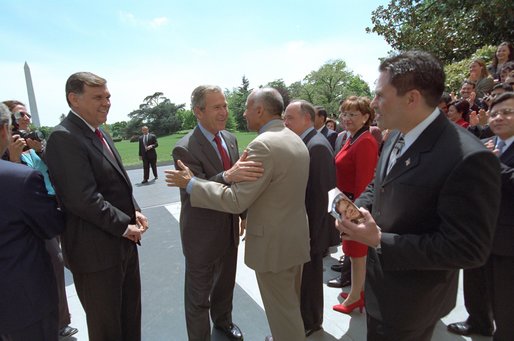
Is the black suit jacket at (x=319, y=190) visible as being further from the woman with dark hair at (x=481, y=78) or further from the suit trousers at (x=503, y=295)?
the woman with dark hair at (x=481, y=78)

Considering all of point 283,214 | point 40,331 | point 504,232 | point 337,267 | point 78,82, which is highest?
point 78,82

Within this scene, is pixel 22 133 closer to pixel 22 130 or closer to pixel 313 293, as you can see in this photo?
pixel 22 130

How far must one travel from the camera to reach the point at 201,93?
8.00ft

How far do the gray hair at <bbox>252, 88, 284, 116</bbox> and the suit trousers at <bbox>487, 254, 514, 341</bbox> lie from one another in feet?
6.13

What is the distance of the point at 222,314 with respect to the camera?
2.78 m

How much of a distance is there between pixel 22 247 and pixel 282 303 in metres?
1.65

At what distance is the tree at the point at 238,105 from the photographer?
53.3 meters

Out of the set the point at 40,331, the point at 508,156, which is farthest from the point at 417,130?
the point at 40,331

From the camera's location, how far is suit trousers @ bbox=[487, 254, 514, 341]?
2.05 m

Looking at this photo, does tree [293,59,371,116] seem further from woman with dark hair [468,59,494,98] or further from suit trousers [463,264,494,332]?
suit trousers [463,264,494,332]

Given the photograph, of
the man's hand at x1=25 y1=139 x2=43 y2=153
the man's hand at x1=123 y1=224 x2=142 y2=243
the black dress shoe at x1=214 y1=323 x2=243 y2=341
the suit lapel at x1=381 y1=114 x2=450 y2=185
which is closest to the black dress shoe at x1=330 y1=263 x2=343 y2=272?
the black dress shoe at x1=214 y1=323 x2=243 y2=341

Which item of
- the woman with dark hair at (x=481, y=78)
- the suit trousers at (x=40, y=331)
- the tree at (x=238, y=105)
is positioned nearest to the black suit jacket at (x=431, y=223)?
A: the suit trousers at (x=40, y=331)

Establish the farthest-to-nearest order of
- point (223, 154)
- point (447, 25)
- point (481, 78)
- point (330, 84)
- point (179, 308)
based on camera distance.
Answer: point (330, 84) → point (447, 25) → point (481, 78) → point (179, 308) → point (223, 154)

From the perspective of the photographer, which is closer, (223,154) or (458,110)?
(223,154)
